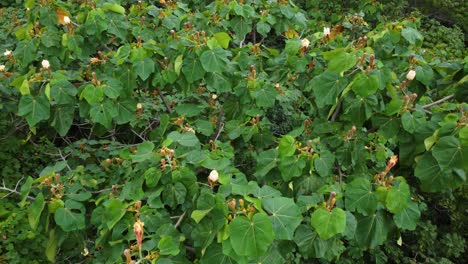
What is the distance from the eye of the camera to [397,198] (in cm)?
173

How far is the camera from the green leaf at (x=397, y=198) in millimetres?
1720

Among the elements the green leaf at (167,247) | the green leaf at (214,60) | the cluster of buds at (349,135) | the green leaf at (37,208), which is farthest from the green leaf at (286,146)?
the green leaf at (37,208)

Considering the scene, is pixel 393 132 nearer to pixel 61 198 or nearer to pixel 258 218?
pixel 258 218

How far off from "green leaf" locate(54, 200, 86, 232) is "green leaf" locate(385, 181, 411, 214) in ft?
4.31

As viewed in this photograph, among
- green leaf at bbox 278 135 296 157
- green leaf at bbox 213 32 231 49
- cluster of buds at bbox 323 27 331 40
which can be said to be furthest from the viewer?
cluster of buds at bbox 323 27 331 40

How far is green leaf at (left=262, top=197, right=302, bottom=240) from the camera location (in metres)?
1.59

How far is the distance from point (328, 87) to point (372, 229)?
2.15 ft

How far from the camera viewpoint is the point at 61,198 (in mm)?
1990

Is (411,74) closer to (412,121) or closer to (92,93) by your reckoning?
(412,121)

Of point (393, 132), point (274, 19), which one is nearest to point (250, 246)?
point (393, 132)

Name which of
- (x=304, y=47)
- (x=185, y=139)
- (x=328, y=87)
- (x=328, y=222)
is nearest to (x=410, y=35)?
(x=304, y=47)

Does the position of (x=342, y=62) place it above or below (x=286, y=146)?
above

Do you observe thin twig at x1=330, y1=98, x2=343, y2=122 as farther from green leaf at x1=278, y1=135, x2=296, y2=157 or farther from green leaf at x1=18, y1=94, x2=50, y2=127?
green leaf at x1=18, y1=94, x2=50, y2=127

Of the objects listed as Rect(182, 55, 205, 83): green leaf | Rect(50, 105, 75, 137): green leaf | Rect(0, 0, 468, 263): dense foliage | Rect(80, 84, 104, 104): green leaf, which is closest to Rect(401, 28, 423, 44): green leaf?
Rect(0, 0, 468, 263): dense foliage
